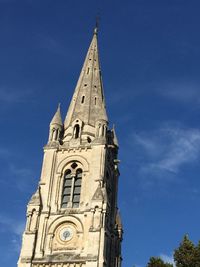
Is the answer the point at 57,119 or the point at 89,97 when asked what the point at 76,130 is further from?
the point at 89,97

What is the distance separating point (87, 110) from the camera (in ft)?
180

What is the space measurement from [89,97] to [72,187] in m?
11.5

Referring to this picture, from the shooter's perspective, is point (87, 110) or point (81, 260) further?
point (87, 110)

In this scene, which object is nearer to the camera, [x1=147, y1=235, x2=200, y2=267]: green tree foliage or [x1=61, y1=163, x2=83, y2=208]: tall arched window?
[x1=147, y1=235, x2=200, y2=267]: green tree foliage

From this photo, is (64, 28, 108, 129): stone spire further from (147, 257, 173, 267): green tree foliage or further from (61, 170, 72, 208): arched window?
(147, 257, 173, 267): green tree foliage

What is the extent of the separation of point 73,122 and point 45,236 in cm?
1283

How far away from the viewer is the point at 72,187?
49.2 meters

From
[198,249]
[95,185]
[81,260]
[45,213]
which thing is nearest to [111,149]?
[95,185]

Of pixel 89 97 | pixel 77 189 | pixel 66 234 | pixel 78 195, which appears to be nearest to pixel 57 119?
pixel 89 97

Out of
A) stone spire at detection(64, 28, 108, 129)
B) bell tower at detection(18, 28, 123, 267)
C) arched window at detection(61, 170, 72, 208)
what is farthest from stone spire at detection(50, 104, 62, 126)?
arched window at detection(61, 170, 72, 208)

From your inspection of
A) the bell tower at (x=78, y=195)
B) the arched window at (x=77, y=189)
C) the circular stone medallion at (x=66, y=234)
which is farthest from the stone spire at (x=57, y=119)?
the circular stone medallion at (x=66, y=234)

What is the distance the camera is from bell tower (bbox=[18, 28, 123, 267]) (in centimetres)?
4438

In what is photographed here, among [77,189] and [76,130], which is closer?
[77,189]

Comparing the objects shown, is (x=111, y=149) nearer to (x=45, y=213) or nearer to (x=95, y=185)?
(x=95, y=185)
